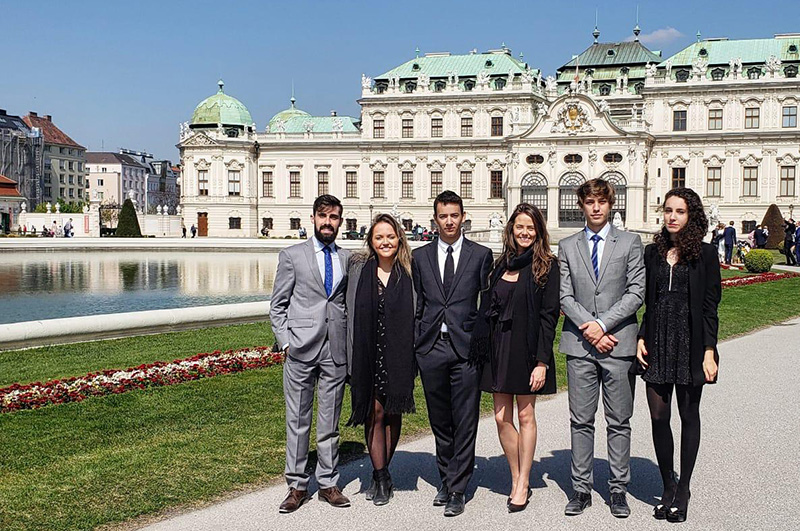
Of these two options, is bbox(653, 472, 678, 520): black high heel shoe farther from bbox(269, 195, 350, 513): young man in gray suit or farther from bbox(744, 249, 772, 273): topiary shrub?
bbox(744, 249, 772, 273): topiary shrub

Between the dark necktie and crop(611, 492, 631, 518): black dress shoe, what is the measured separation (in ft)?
6.24

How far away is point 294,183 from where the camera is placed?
63469 millimetres

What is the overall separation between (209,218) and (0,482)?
191 ft

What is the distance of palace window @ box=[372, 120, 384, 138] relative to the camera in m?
60.7

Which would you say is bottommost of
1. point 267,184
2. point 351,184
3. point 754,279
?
point 754,279

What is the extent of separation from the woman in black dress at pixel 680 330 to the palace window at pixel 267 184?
5928 centimetres

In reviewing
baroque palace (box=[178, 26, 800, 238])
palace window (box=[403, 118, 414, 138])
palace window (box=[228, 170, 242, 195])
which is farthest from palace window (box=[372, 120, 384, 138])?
palace window (box=[228, 170, 242, 195])

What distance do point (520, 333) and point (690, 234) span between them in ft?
4.58

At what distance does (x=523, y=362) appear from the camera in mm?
6102

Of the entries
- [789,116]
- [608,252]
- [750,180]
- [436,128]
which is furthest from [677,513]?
[436,128]

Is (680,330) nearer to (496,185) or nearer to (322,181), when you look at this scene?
(496,185)

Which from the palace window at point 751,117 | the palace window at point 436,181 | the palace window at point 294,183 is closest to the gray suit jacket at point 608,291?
the palace window at point 751,117

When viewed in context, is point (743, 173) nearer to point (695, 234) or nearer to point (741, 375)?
point (741, 375)

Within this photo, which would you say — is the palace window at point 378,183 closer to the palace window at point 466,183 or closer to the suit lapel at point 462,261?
the palace window at point 466,183
